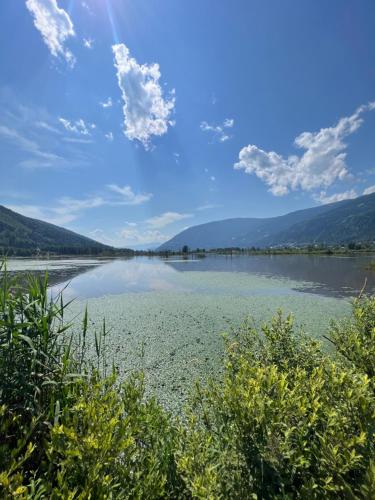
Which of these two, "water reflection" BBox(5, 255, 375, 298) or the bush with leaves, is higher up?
the bush with leaves

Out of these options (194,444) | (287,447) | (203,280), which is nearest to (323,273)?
(203,280)

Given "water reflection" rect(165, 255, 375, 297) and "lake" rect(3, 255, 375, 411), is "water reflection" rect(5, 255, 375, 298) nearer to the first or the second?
"water reflection" rect(165, 255, 375, 297)

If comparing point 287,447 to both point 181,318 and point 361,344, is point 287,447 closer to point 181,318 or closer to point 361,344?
point 361,344

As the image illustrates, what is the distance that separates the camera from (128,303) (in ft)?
57.7

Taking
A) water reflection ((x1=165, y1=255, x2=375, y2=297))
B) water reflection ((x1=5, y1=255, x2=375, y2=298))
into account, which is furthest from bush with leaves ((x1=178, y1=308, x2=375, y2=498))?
water reflection ((x1=165, y1=255, x2=375, y2=297))

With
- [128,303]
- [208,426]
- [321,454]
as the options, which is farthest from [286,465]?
[128,303]

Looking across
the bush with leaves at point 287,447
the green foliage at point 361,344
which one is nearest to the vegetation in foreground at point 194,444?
the bush with leaves at point 287,447

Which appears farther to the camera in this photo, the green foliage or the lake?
the lake

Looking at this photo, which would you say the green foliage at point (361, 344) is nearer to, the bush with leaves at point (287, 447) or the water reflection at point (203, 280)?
the bush with leaves at point (287, 447)

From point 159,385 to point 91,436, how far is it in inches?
211

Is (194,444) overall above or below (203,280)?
above

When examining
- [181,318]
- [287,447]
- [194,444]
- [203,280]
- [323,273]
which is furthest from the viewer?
[323,273]

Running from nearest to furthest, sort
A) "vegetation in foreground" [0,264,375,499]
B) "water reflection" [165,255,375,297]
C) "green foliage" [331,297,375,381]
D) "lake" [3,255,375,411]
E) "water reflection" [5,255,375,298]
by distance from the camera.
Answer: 1. "vegetation in foreground" [0,264,375,499]
2. "green foliage" [331,297,375,381]
3. "lake" [3,255,375,411]
4. "water reflection" [165,255,375,297]
5. "water reflection" [5,255,375,298]

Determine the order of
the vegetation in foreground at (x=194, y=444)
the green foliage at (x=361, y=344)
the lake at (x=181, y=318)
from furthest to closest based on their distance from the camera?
the lake at (x=181, y=318) < the green foliage at (x=361, y=344) < the vegetation in foreground at (x=194, y=444)
